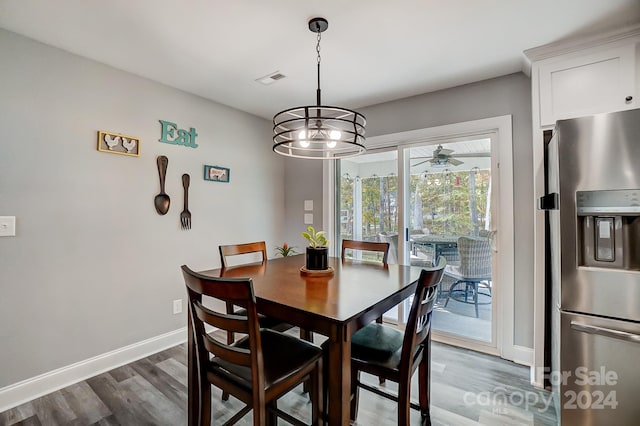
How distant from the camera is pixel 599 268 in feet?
5.01

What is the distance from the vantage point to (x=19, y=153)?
79.3 inches

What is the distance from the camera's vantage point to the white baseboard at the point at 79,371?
6.45ft

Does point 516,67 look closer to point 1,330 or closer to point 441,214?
point 441,214

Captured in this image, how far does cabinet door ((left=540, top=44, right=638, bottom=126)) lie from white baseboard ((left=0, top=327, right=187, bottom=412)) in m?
3.72

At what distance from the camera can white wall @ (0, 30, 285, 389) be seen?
6.59ft

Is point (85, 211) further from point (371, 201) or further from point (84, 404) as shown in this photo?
point (371, 201)

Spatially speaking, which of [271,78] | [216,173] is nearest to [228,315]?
[271,78]

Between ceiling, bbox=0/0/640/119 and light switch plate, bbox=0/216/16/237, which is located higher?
ceiling, bbox=0/0/640/119

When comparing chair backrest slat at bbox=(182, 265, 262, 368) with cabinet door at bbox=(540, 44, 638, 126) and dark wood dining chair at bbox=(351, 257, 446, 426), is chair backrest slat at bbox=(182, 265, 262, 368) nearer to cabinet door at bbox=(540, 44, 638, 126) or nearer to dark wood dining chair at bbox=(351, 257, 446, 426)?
dark wood dining chair at bbox=(351, 257, 446, 426)

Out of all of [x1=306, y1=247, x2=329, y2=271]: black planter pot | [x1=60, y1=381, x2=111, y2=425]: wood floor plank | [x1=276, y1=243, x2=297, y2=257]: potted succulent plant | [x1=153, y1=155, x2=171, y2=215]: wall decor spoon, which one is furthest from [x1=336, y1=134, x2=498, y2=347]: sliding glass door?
[x1=60, y1=381, x2=111, y2=425]: wood floor plank

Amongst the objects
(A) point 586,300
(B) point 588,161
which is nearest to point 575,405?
(A) point 586,300

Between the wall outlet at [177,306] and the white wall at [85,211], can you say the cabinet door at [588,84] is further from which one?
the wall outlet at [177,306]

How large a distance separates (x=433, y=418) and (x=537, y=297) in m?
1.21

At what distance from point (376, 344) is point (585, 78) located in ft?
7.55
